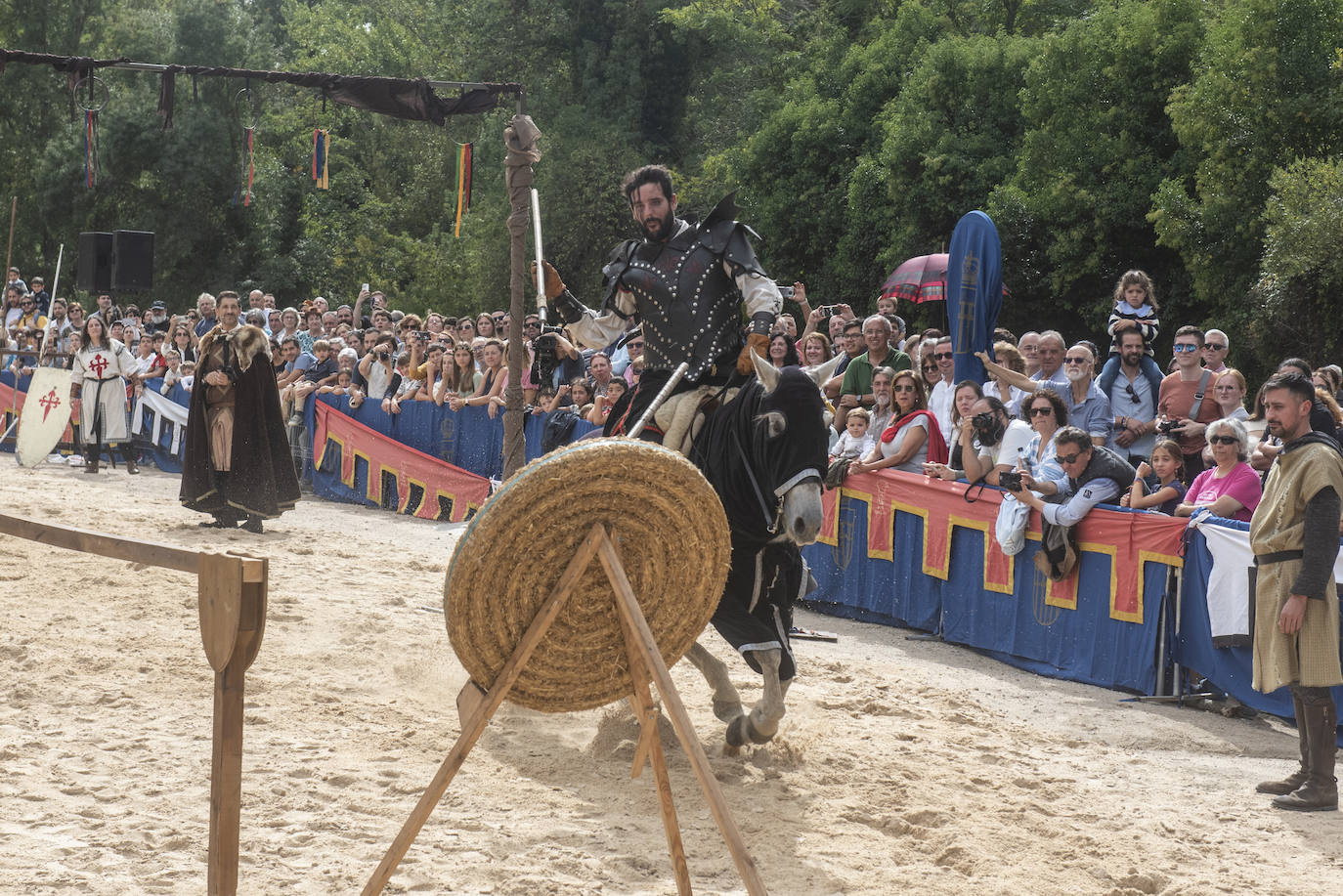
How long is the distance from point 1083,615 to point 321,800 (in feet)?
15.7

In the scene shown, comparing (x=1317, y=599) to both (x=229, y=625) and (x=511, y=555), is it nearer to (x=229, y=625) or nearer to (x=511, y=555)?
(x=511, y=555)

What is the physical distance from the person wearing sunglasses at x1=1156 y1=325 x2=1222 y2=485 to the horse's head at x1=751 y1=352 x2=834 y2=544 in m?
4.13

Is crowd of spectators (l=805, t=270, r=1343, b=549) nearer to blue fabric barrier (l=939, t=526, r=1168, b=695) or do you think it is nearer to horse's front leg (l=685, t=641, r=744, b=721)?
blue fabric barrier (l=939, t=526, r=1168, b=695)

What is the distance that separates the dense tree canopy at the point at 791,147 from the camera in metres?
19.2

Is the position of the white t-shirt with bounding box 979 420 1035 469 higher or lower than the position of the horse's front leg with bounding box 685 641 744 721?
higher

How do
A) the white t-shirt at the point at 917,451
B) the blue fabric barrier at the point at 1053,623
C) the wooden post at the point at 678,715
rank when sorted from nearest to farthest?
the wooden post at the point at 678,715, the blue fabric barrier at the point at 1053,623, the white t-shirt at the point at 917,451

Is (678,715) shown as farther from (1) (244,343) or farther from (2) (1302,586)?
(1) (244,343)

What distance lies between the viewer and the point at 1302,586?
18.2 ft

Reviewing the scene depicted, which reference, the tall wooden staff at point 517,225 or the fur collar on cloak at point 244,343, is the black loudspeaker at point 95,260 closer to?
the fur collar on cloak at point 244,343

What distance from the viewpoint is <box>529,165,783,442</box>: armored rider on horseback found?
5.94 m

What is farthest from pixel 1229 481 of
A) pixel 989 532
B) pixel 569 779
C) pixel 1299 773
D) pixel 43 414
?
pixel 43 414

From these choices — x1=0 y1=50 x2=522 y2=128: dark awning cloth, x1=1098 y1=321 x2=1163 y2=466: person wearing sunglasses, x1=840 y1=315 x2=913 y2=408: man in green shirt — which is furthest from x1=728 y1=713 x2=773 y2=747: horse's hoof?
x1=0 y1=50 x2=522 y2=128: dark awning cloth

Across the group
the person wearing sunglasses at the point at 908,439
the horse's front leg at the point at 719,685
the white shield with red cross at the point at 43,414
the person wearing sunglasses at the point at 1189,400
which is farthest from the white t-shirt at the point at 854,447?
the white shield with red cross at the point at 43,414

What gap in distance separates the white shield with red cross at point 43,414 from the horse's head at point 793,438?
13.1 m
